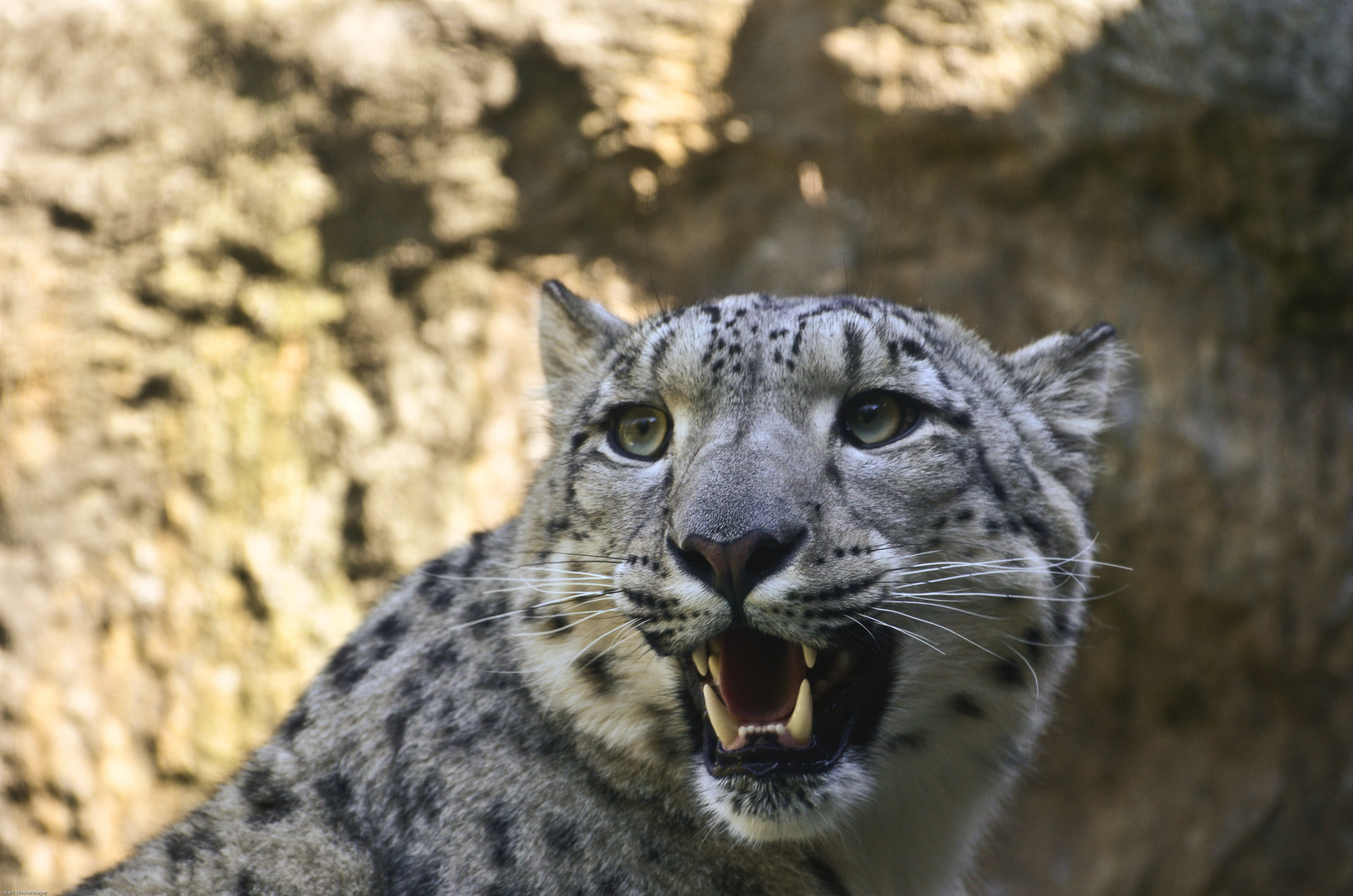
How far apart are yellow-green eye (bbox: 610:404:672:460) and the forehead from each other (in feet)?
0.27

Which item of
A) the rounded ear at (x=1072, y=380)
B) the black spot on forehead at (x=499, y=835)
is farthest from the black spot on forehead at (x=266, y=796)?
the rounded ear at (x=1072, y=380)

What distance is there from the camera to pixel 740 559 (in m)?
2.79

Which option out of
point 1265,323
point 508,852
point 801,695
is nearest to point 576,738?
point 508,852

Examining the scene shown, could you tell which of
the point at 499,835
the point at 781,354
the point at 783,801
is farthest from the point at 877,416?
the point at 499,835

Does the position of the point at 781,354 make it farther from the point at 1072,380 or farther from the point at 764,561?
the point at 1072,380

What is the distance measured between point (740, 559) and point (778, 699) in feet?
1.52

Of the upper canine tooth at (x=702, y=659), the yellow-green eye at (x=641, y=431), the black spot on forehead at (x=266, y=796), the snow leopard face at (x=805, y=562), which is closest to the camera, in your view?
the snow leopard face at (x=805, y=562)

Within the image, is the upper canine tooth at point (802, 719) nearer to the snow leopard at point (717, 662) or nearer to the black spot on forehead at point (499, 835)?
the snow leopard at point (717, 662)

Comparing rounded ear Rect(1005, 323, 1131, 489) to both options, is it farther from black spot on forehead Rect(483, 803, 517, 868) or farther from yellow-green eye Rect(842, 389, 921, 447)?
black spot on forehead Rect(483, 803, 517, 868)

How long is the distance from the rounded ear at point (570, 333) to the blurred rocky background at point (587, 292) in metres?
3.28

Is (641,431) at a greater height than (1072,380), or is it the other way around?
(1072,380)

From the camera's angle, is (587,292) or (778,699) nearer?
(778,699)

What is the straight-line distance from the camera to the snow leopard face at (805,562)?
9.53ft

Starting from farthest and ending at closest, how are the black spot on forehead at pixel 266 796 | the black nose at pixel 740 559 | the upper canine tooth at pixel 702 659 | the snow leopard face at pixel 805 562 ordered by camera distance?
the black spot on forehead at pixel 266 796
the upper canine tooth at pixel 702 659
the snow leopard face at pixel 805 562
the black nose at pixel 740 559
